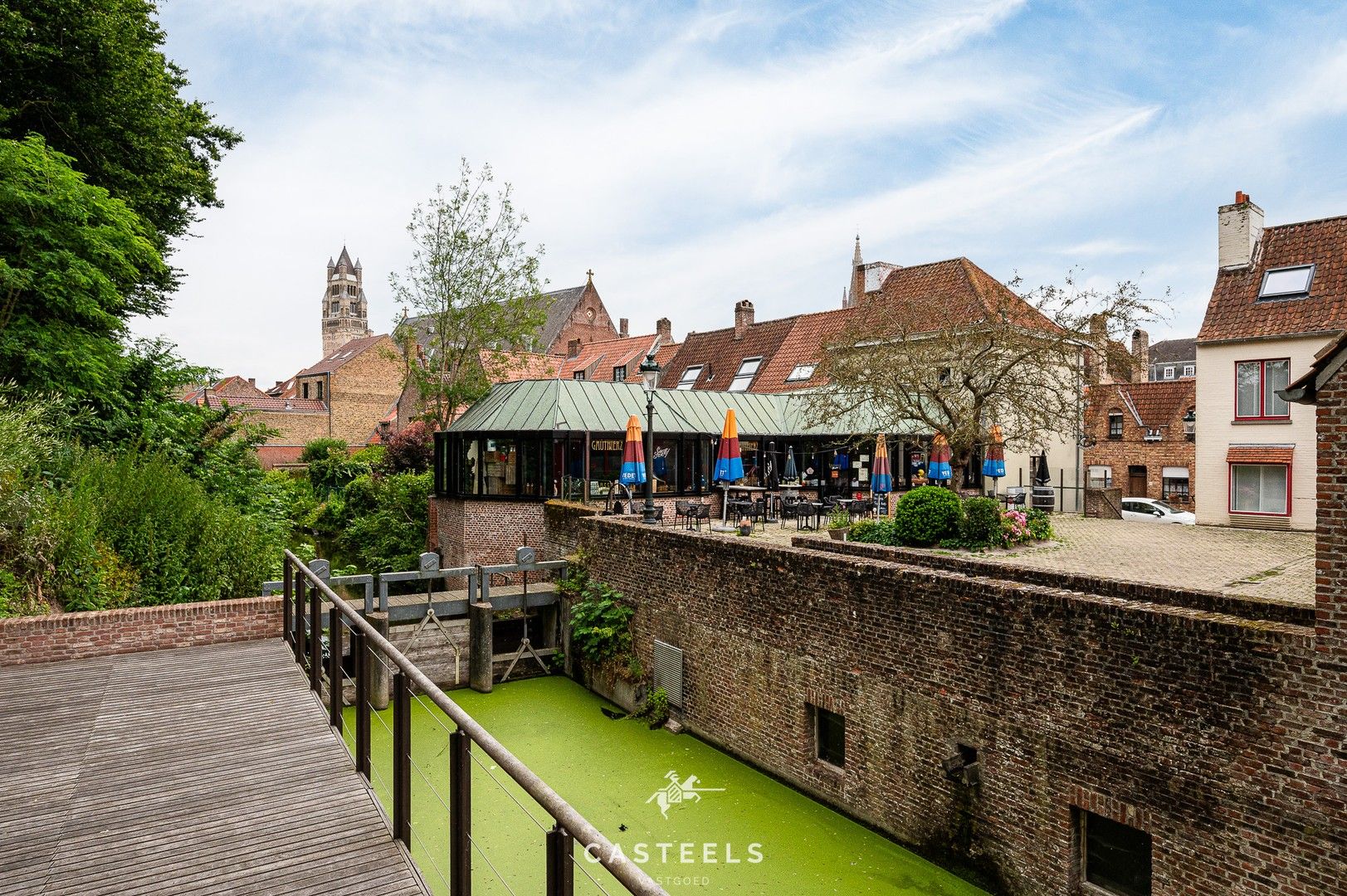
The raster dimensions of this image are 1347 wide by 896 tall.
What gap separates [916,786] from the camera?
8.77m

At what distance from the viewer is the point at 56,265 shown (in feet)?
41.5

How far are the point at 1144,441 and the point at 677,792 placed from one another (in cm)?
3205

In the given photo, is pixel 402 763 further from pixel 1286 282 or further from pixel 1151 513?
pixel 1151 513

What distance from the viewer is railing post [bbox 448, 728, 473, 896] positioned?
3328 mm

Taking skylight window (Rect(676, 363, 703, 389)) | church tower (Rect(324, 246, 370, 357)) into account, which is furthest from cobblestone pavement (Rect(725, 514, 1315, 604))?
church tower (Rect(324, 246, 370, 357))

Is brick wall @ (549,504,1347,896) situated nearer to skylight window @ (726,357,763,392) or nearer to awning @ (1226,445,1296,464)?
awning @ (1226,445,1296,464)

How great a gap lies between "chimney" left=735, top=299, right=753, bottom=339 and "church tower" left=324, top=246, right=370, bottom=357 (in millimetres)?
67878

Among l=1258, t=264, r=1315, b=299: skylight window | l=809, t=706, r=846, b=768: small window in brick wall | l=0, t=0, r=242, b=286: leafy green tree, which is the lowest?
l=809, t=706, r=846, b=768: small window in brick wall

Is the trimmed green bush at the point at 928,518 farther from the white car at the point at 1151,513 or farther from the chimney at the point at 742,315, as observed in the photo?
the chimney at the point at 742,315

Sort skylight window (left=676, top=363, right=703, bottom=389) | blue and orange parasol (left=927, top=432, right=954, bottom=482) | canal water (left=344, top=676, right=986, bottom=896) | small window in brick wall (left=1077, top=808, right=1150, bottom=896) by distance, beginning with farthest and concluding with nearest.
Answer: skylight window (left=676, top=363, right=703, bottom=389) → blue and orange parasol (left=927, top=432, right=954, bottom=482) → canal water (left=344, top=676, right=986, bottom=896) → small window in brick wall (left=1077, top=808, right=1150, bottom=896)

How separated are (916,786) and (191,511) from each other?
965 centimetres

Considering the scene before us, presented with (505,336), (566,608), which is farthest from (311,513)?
(566,608)

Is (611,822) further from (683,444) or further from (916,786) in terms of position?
(683,444)

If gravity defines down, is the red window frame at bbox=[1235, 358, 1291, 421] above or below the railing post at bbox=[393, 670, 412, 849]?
above
